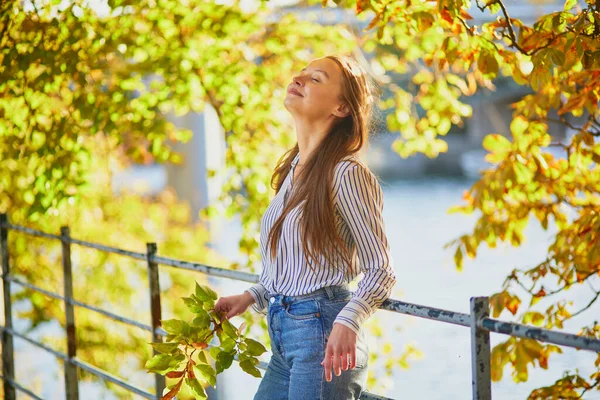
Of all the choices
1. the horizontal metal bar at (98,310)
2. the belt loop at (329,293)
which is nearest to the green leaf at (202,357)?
the belt loop at (329,293)

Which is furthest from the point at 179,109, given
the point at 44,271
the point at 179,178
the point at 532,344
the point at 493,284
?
the point at 493,284

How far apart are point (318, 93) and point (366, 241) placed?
0.43 m

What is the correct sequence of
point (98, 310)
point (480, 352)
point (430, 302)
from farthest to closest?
point (430, 302) < point (98, 310) < point (480, 352)

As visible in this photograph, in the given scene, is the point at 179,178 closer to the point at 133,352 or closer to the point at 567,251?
the point at 133,352

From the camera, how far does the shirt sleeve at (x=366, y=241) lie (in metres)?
1.79

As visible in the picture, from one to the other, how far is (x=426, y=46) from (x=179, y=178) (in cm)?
643

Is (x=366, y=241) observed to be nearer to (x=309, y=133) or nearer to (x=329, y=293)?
(x=329, y=293)

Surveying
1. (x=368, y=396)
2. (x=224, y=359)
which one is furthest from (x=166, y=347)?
(x=368, y=396)

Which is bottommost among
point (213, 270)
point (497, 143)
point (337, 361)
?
point (337, 361)

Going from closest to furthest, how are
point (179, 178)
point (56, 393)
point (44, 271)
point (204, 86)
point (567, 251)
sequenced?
point (567, 251) → point (204, 86) → point (44, 271) → point (56, 393) → point (179, 178)

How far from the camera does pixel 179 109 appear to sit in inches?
196

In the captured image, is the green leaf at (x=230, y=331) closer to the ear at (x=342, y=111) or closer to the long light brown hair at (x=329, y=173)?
the long light brown hair at (x=329, y=173)

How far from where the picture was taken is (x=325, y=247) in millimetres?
1902

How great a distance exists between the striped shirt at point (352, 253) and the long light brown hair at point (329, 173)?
0.02 m
